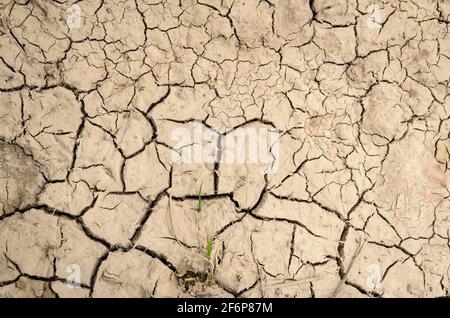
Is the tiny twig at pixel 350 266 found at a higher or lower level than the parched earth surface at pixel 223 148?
lower

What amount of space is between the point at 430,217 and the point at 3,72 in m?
2.78

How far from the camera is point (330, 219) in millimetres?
2371

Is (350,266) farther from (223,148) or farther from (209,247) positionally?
(223,148)

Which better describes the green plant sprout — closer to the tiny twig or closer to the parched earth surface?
the parched earth surface

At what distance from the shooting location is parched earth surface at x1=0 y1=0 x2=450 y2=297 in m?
2.25

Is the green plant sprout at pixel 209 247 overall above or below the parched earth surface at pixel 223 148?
below

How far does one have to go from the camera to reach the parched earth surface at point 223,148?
225 centimetres

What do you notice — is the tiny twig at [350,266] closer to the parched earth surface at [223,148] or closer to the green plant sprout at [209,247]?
the parched earth surface at [223,148]

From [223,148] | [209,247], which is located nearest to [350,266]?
[209,247]

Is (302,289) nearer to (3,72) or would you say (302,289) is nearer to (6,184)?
(6,184)

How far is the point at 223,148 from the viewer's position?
2406 millimetres

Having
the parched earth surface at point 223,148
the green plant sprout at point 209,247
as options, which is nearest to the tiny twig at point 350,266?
the parched earth surface at point 223,148

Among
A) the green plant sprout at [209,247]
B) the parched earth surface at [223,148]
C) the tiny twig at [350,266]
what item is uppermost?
the parched earth surface at [223,148]

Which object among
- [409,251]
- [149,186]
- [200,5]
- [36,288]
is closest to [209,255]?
[149,186]
